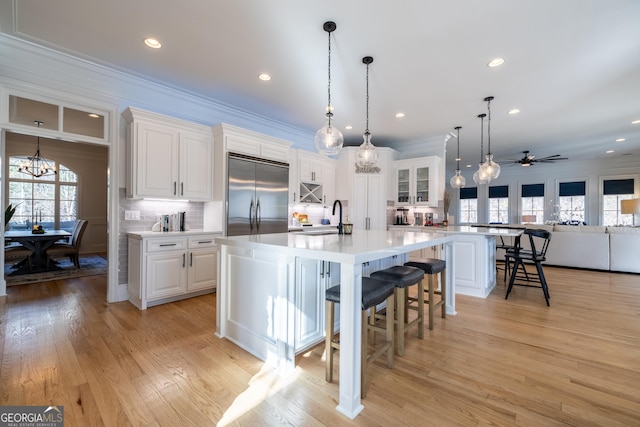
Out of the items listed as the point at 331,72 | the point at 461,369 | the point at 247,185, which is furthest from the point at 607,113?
the point at 247,185

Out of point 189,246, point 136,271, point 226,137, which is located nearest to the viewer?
point 136,271

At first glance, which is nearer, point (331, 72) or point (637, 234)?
point (331, 72)

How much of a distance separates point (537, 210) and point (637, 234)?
4.84 metres

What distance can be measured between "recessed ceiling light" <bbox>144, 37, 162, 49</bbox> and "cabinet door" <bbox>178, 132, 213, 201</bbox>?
1136mm

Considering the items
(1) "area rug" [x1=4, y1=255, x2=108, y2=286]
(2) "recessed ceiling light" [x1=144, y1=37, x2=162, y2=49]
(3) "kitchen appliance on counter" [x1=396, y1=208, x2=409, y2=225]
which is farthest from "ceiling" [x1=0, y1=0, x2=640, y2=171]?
(1) "area rug" [x1=4, y1=255, x2=108, y2=286]

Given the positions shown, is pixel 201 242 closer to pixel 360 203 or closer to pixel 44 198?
pixel 360 203

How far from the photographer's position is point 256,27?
249 cm

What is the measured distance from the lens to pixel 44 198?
6.43 meters

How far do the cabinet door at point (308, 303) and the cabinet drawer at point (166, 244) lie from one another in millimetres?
2119

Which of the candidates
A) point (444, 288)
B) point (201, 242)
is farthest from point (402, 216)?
point (201, 242)

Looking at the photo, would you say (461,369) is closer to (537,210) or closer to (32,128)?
(32,128)

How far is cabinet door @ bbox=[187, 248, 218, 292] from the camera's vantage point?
353 centimetres

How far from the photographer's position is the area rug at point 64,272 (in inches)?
165

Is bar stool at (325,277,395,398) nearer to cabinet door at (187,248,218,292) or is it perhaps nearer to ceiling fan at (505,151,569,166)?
cabinet door at (187,248,218,292)
